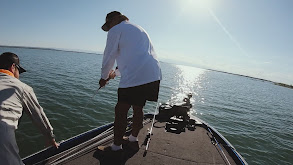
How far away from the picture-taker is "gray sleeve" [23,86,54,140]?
175 cm

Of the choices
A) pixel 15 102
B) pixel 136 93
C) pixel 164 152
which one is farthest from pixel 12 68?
pixel 164 152

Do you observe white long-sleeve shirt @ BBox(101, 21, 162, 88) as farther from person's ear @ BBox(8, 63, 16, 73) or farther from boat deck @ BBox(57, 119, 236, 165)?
boat deck @ BBox(57, 119, 236, 165)

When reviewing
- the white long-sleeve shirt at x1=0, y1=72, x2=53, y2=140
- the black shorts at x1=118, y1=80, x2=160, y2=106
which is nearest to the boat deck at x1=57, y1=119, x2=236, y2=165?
the black shorts at x1=118, y1=80, x2=160, y2=106

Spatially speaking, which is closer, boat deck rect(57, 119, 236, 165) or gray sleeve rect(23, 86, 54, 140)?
gray sleeve rect(23, 86, 54, 140)

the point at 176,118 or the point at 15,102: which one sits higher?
the point at 15,102

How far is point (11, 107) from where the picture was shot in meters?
A: 1.57

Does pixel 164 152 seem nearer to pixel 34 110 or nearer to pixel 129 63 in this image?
pixel 129 63

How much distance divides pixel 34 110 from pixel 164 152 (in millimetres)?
2827

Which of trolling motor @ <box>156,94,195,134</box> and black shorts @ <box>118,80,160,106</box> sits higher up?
black shorts @ <box>118,80,160,106</box>

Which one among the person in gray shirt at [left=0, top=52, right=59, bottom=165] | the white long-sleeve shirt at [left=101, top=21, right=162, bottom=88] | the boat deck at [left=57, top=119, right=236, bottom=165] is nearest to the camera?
the person in gray shirt at [left=0, top=52, right=59, bottom=165]

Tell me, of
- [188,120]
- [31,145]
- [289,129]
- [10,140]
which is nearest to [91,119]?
[31,145]

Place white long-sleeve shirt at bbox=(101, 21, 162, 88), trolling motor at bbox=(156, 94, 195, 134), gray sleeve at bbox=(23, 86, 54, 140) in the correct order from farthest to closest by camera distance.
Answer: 1. trolling motor at bbox=(156, 94, 195, 134)
2. white long-sleeve shirt at bbox=(101, 21, 162, 88)
3. gray sleeve at bbox=(23, 86, 54, 140)

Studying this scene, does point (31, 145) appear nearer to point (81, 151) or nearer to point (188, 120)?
point (81, 151)

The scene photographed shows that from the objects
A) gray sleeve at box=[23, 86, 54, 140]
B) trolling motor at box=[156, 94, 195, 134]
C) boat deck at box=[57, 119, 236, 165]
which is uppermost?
gray sleeve at box=[23, 86, 54, 140]
